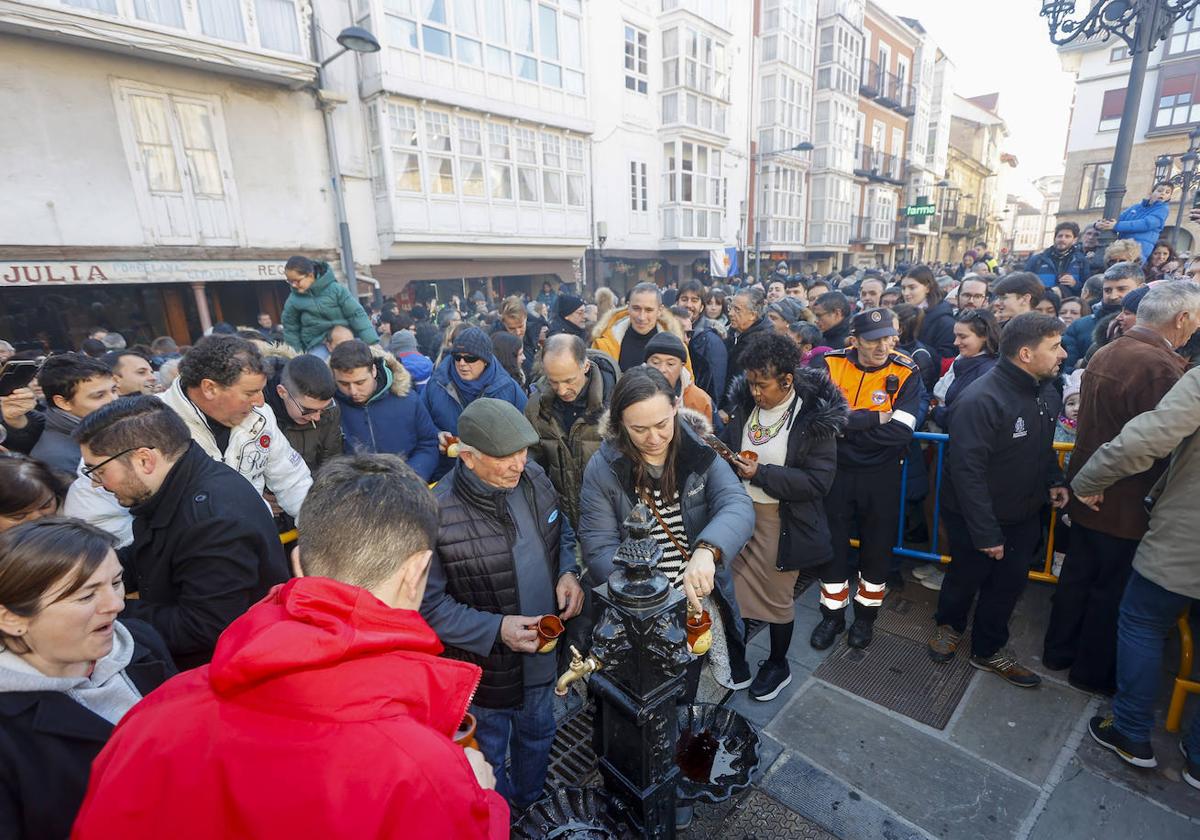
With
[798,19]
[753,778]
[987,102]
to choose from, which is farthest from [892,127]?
[753,778]

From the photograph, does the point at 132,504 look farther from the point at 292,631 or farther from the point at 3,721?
the point at 292,631

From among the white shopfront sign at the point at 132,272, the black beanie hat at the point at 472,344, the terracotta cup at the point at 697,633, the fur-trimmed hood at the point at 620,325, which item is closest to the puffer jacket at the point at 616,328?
the fur-trimmed hood at the point at 620,325

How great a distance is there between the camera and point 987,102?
188 ft

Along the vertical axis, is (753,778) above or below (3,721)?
below

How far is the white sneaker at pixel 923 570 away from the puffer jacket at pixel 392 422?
3.84 meters

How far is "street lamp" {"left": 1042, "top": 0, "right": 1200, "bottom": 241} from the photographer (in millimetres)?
5734

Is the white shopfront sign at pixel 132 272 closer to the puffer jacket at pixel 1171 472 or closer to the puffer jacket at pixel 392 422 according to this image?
the puffer jacket at pixel 392 422

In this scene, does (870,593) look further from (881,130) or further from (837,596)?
(881,130)

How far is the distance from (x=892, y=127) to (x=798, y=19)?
1292 centimetres

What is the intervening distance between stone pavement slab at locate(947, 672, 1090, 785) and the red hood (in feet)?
9.67

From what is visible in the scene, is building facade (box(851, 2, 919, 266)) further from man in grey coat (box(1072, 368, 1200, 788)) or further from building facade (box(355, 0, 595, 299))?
man in grey coat (box(1072, 368, 1200, 788))

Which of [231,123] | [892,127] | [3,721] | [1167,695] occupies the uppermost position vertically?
[892,127]

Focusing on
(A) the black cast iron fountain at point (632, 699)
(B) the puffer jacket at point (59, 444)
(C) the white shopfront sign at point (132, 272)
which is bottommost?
(A) the black cast iron fountain at point (632, 699)

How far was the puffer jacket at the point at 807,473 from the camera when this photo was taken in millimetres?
2967
